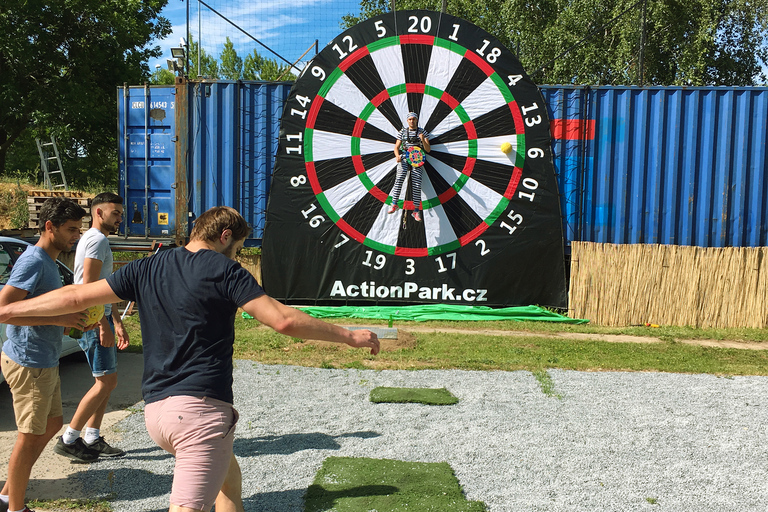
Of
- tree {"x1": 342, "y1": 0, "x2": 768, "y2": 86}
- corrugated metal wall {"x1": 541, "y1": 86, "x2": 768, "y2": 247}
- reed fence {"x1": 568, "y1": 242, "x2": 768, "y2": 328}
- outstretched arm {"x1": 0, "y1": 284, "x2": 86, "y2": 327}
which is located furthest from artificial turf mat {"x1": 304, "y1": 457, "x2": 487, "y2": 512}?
tree {"x1": 342, "y1": 0, "x2": 768, "y2": 86}

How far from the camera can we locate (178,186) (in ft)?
35.1

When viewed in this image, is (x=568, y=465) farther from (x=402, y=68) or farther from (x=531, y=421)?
(x=402, y=68)

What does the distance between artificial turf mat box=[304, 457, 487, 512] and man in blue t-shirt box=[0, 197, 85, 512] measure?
5.10 feet

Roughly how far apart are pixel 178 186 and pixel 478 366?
6165 mm

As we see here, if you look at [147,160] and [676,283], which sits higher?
[147,160]

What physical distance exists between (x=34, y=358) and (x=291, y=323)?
6.72ft

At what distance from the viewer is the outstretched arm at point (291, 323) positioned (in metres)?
2.52

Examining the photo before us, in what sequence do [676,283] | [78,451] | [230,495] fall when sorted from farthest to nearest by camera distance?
[676,283]
[78,451]
[230,495]

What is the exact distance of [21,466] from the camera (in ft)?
11.4

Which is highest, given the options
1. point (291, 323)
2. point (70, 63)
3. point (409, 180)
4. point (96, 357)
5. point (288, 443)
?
point (70, 63)

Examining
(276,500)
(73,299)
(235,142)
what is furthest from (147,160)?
(73,299)

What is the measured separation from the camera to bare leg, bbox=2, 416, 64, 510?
134 inches

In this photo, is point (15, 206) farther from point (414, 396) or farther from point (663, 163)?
point (663, 163)

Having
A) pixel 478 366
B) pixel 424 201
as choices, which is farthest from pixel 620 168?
pixel 478 366
